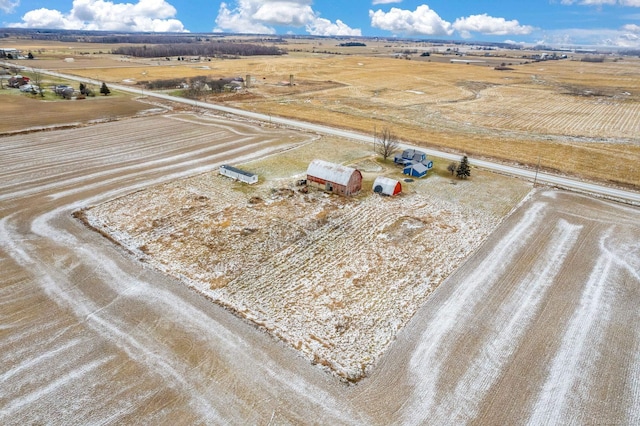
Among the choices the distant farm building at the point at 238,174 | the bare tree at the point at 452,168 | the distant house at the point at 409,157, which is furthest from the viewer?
the distant house at the point at 409,157

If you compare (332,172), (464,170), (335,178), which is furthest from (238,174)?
(464,170)

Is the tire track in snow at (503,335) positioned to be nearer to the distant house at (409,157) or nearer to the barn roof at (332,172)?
the barn roof at (332,172)

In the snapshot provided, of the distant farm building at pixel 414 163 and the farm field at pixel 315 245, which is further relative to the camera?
the distant farm building at pixel 414 163

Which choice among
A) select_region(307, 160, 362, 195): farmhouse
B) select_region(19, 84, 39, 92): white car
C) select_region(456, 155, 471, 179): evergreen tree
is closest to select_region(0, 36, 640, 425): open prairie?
select_region(456, 155, 471, 179): evergreen tree

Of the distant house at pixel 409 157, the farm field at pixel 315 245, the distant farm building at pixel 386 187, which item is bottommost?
the farm field at pixel 315 245

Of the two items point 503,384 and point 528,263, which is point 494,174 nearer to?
point 528,263

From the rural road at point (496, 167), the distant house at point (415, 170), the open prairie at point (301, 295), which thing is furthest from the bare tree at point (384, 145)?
the distant house at point (415, 170)

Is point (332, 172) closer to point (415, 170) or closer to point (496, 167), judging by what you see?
point (415, 170)
